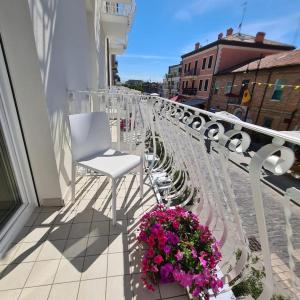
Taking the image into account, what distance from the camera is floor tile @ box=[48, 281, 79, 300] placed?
1.16 m

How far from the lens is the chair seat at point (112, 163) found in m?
1.64

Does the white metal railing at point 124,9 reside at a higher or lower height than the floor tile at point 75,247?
higher

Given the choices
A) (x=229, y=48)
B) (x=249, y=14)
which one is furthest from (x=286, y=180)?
(x=249, y=14)

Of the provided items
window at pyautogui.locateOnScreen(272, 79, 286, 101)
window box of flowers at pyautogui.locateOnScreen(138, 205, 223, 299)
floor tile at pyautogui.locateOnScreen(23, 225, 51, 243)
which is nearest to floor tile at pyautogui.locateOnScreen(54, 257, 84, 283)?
floor tile at pyautogui.locateOnScreen(23, 225, 51, 243)

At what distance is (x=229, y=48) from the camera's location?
14.2 meters

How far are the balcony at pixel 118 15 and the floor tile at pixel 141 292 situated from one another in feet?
18.5

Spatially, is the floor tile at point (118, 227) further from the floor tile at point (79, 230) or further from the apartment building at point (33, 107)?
the apartment building at point (33, 107)

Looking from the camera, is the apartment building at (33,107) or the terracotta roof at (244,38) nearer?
the apartment building at (33,107)

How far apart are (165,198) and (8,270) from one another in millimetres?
1450

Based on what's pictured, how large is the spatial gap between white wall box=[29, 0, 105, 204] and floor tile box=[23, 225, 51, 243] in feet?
1.27

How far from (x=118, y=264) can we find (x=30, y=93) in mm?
1525

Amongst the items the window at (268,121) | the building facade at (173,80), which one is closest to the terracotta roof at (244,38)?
the window at (268,121)

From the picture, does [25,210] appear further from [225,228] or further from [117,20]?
[117,20]

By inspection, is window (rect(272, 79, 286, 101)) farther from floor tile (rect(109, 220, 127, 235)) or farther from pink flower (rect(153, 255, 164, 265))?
pink flower (rect(153, 255, 164, 265))
